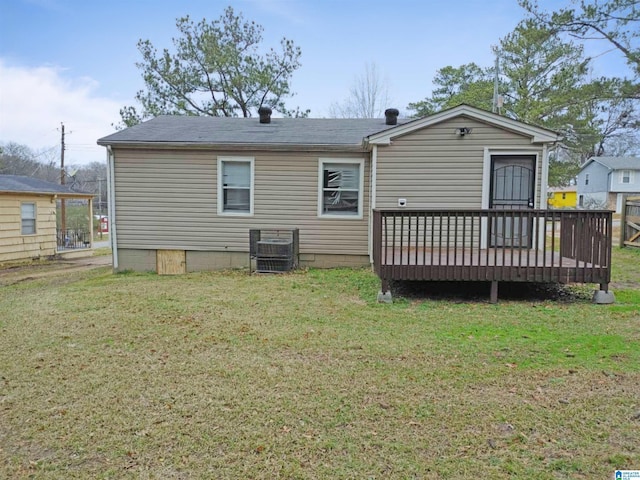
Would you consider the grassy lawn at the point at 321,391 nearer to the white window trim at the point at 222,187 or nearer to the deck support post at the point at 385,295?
the deck support post at the point at 385,295

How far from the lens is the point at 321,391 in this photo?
3096 millimetres

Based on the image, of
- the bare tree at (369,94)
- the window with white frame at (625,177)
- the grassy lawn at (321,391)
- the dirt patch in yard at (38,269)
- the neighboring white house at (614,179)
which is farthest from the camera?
the window with white frame at (625,177)

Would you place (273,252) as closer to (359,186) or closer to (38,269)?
(359,186)

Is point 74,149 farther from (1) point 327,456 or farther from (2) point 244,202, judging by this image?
(1) point 327,456

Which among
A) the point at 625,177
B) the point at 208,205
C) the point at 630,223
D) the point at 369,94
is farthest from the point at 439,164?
the point at 625,177

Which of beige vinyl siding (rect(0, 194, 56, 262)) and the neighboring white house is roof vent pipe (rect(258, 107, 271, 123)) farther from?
the neighboring white house

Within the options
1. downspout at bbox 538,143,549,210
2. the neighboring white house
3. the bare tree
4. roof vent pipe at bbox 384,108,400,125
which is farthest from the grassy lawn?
the neighboring white house

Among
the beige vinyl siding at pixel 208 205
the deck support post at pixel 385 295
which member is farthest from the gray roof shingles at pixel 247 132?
the deck support post at pixel 385 295

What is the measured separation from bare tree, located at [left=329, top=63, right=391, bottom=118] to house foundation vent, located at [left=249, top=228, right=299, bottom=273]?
Result: 642 inches

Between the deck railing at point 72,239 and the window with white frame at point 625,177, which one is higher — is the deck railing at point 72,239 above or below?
below

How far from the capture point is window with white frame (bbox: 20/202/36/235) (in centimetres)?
1419

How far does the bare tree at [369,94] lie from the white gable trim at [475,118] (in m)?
16.0

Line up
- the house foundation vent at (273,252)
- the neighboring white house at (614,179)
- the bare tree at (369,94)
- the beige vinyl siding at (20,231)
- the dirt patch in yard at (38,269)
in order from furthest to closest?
the neighboring white house at (614,179), the bare tree at (369,94), the beige vinyl siding at (20,231), the dirt patch in yard at (38,269), the house foundation vent at (273,252)

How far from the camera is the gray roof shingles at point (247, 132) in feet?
29.1
